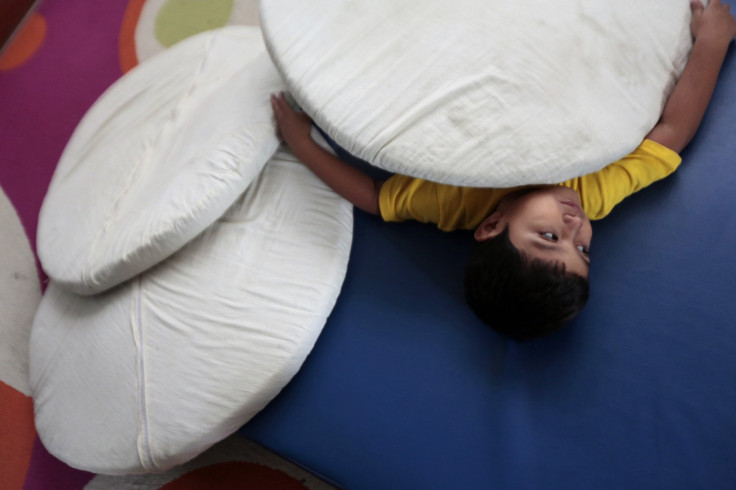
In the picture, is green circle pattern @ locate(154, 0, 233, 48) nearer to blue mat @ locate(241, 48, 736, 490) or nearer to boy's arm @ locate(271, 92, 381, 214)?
boy's arm @ locate(271, 92, 381, 214)

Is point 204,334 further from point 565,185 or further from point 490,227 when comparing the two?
point 565,185

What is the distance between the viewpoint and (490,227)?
0.75 m

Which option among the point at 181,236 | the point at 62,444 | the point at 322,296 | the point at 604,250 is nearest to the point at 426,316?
the point at 322,296

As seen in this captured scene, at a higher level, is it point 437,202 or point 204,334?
point 437,202

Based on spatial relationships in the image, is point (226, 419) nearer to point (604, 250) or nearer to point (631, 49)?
point (604, 250)

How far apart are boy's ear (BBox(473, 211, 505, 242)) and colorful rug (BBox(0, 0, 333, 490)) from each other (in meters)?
0.61

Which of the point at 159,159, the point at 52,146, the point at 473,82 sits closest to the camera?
the point at 473,82

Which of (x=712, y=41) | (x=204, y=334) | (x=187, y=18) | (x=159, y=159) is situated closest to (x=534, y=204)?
(x=712, y=41)

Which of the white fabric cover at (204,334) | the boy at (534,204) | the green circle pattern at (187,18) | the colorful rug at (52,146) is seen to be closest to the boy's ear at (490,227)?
the boy at (534,204)

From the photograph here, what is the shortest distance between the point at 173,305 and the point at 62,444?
32 centimetres

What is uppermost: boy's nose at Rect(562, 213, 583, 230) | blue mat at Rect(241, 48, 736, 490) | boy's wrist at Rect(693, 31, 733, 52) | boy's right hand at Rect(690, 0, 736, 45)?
boy's right hand at Rect(690, 0, 736, 45)

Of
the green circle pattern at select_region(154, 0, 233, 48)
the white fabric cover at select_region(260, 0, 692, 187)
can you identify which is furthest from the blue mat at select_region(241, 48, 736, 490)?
the green circle pattern at select_region(154, 0, 233, 48)

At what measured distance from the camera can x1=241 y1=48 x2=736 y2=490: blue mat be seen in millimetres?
693

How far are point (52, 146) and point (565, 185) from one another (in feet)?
4.06
